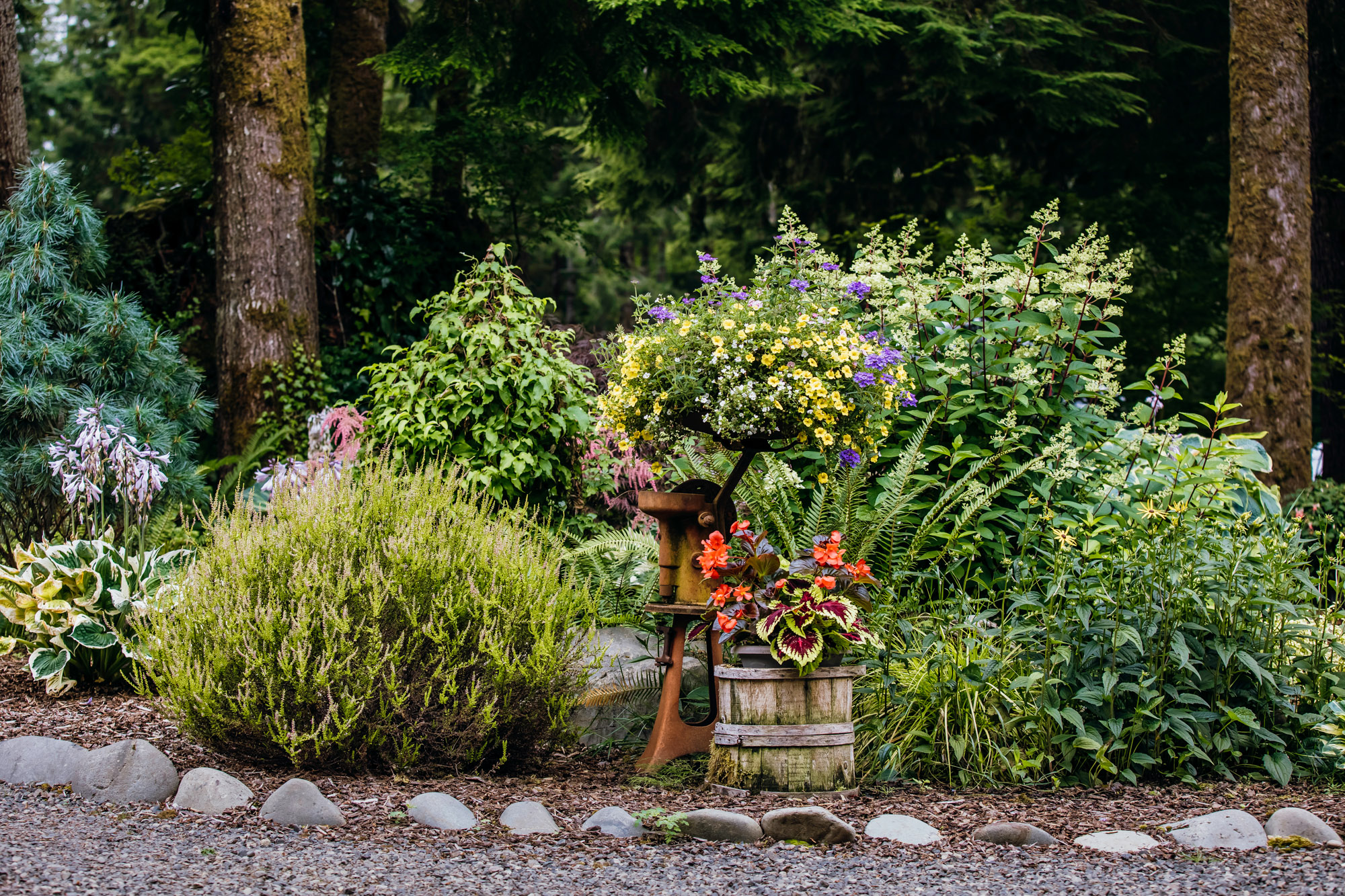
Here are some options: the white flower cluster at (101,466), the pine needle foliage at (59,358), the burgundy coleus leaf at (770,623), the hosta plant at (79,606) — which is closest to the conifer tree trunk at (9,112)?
the pine needle foliage at (59,358)

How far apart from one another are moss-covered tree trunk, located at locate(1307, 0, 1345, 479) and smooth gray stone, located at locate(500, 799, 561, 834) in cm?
1006

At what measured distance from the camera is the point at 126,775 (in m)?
3.03

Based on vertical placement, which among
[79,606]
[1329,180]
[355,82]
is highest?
[355,82]

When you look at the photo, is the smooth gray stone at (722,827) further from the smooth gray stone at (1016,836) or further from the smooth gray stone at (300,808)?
the smooth gray stone at (300,808)

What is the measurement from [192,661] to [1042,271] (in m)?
3.75

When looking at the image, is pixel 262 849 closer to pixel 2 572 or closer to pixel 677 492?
pixel 677 492

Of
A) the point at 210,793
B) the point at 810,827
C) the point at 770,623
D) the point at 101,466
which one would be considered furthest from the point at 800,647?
the point at 101,466

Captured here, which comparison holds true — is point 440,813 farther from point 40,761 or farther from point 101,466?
point 101,466

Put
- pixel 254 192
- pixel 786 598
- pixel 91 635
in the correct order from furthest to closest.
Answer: pixel 254 192 → pixel 91 635 → pixel 786 598

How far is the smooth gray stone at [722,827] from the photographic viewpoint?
288 centimetres

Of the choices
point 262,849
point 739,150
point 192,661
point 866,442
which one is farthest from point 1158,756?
point 739,150

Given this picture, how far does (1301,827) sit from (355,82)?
861 cm

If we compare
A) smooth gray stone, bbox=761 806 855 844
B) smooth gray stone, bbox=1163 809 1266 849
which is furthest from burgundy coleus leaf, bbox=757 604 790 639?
smooth gray stone, bbox=1163 809 1266 849

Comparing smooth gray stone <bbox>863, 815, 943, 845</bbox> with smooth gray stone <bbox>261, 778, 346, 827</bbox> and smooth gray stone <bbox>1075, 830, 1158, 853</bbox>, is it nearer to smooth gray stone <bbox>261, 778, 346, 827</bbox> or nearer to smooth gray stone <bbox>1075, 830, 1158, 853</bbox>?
smooth gray stone <bbox>1075, 830, 1158, 853</bbox>
